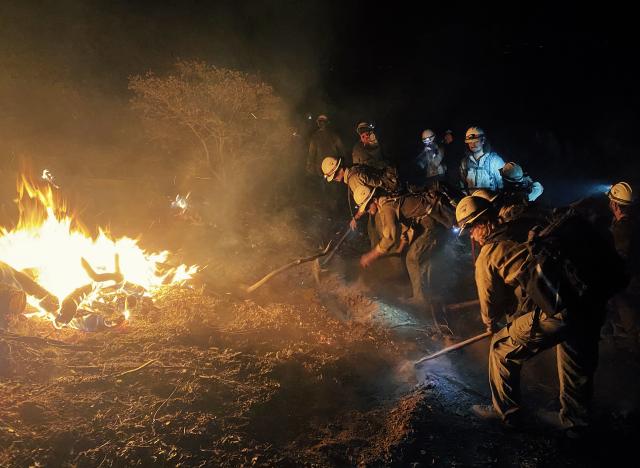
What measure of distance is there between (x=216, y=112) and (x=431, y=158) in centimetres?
557

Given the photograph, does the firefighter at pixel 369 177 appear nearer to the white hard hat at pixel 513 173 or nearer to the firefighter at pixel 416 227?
the firefighter at pixel 416 227

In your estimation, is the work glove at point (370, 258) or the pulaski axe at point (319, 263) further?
the pulaski axe at point (319, 263)

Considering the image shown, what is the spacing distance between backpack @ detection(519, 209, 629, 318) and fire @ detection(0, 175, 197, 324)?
554cm

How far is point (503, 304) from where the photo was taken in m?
4.30

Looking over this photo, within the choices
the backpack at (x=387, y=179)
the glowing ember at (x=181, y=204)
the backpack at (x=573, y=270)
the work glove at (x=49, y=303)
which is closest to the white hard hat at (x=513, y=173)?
the backpack at (x=387, y=179)

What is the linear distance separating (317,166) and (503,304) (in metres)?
7.03

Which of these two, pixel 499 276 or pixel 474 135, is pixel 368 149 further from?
pixel 499 276

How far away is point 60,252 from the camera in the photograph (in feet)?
22.2

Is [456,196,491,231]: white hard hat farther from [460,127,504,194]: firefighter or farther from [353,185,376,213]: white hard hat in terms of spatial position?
[460,127,504,194]: firefighter

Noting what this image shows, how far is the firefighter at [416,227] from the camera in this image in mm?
6426

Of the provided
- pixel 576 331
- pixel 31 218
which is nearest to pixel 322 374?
pixel 576 331

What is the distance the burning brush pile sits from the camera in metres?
3.96

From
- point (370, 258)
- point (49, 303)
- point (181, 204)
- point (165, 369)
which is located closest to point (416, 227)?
point (370, 258)

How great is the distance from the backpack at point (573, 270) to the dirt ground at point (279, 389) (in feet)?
4.67
